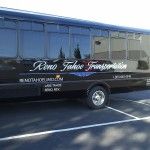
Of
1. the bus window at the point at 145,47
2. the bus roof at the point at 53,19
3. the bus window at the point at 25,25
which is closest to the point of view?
the bus roof at the point at 53,19

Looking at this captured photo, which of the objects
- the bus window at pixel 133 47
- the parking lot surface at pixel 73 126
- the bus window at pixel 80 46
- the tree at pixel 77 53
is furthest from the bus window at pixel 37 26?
the bus window at pixel 133 47

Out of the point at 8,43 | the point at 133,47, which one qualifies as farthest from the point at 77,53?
Answer: the point at 133,47

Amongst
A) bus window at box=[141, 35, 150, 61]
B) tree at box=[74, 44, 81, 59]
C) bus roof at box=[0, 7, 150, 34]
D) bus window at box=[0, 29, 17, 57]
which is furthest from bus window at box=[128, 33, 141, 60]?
bus window at box=[0, 29, 17, 57]

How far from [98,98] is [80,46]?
5.78 ft

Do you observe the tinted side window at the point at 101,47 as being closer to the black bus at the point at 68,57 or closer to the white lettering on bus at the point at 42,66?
the black bus at the point at 68,57

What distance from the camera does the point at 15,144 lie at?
7.73 meters

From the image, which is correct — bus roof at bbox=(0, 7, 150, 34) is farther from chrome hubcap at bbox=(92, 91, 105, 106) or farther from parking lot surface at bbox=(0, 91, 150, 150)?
parking lot surface at bbox=(0, 91, 150, 150)

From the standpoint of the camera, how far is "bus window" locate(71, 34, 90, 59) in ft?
37.8

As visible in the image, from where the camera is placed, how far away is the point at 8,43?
10078mm

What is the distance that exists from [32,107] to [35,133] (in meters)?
3.43

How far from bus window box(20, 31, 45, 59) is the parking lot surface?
67.9 inches

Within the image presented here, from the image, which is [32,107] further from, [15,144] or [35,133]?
[15,144]

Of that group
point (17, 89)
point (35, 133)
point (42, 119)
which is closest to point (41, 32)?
point (17, 89)

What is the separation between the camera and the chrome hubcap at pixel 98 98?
39.5 ft
